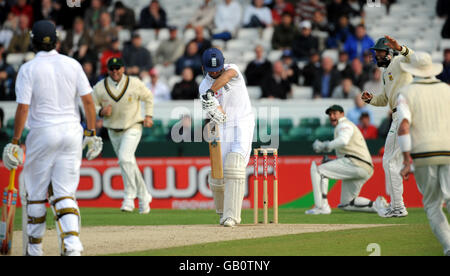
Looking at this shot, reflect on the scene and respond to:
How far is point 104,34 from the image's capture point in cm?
2156

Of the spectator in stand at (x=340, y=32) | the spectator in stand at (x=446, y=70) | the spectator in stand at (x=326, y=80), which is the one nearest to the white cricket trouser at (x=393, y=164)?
the spectator in stand at (x=446, y=70)

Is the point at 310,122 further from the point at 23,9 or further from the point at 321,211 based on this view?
the point at 23,9

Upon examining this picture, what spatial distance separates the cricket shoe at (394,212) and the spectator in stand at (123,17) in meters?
11.2

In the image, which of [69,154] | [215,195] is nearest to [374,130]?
[215,195]

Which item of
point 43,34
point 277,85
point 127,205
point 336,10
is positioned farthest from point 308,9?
point 43,34

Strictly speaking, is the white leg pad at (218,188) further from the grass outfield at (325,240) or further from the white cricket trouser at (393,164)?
the white cricket trouser at (393,164)

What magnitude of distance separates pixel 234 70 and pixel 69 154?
11.5 ft

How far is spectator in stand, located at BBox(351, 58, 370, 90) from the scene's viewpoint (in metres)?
19.1

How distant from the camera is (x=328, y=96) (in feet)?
62.6

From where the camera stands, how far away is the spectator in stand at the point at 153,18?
2211 centimetres

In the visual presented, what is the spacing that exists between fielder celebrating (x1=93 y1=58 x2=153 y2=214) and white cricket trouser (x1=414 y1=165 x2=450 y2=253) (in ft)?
23.6

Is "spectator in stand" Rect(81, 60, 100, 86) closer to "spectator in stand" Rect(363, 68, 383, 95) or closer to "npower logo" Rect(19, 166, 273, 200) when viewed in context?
"npower logo" Rect(19, 166, 273, 200)

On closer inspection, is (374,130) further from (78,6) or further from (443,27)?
(78,6)

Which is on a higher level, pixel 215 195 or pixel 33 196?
pixel 33 196
